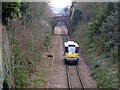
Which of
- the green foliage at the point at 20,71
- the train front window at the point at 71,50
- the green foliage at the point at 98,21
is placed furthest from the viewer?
the green foliage at the point at 98,21

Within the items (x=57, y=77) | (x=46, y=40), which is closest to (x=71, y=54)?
(x=57, y=77)

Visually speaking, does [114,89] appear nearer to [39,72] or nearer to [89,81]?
[89,81]

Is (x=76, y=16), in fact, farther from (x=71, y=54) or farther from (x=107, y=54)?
(x=107, y=54)

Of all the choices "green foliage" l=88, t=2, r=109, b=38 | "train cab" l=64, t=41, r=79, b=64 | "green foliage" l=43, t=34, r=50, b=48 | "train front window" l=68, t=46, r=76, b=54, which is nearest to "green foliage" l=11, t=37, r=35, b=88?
"train cab" l=64, t=41, r=79, b=64

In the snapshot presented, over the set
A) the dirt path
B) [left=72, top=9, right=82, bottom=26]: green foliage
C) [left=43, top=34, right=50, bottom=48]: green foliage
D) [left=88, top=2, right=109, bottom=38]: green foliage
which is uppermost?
[left=72, top=9, right=82, bottom=26]: green foliage

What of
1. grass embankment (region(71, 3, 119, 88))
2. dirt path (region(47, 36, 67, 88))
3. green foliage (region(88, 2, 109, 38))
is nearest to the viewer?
grass embankment (region(71, 3, 119, 88))

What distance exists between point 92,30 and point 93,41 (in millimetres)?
1774

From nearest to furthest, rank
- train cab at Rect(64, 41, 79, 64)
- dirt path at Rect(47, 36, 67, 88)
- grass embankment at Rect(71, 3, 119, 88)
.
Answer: grass embankment at Rect(71, 3, 119, 88) → dirt path at Rect(47, 36, 67, 88) → train cab at Rect(64, 41, 79, 64)

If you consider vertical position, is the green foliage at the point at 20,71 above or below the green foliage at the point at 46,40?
below

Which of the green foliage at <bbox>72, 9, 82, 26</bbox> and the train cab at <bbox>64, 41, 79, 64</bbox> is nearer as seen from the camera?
the train cab at <bbox>64, 41, 79, 64</bbox>

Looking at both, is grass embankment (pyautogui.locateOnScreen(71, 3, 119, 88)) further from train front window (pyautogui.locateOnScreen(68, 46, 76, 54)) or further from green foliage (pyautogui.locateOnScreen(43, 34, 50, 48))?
green foliage (pyautogui.locateOnScreen(43, 34, 50, 48))

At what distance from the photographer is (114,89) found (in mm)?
10812

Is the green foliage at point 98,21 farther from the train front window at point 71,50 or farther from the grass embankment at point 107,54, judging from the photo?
the train front window at point 71,50

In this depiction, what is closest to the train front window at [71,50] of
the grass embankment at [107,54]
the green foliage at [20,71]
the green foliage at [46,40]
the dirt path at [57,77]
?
the dirt path at [57,77]
